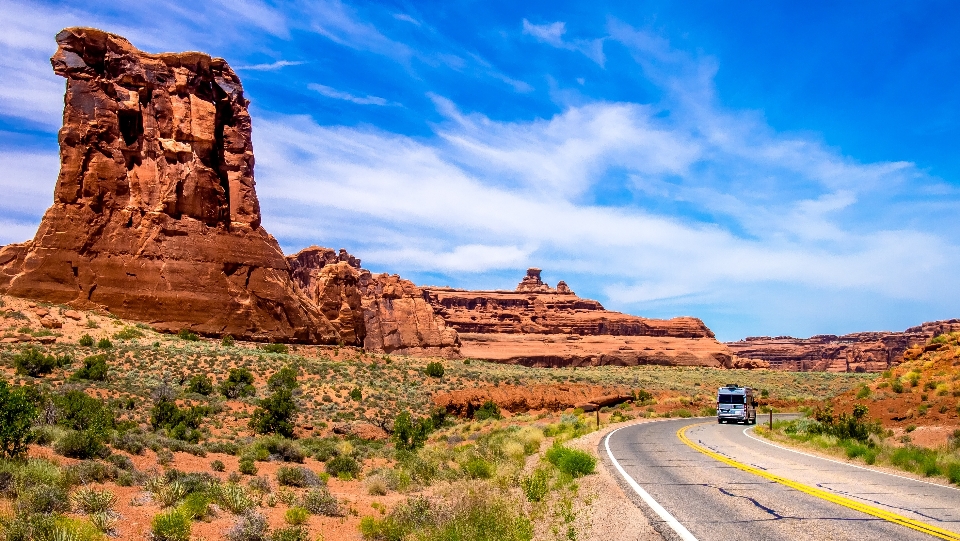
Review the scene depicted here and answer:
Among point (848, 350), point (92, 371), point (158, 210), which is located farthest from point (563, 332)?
point (92, 371)

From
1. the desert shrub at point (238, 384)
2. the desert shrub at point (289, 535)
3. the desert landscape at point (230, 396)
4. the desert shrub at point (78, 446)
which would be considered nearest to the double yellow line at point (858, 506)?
the desert landscape at point (230, 396)

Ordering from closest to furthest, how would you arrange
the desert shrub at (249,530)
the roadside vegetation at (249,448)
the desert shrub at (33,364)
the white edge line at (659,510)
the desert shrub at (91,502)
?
the white edge line at (659,510)
the desert shrub at (249,530)
the roadside vegetation at (249,448)
the desert shrub at (91,502)
the desert shrub at (33,364)

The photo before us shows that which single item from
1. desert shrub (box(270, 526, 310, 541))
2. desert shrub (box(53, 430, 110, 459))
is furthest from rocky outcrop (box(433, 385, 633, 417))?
desert shrub (box(270, 526, 310, 541))

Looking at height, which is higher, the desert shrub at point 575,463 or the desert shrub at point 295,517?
the desert shrub at point 575,463

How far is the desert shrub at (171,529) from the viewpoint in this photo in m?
9.30

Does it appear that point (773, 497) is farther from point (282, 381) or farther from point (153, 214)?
point (153, 214)

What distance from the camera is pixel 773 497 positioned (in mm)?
9406

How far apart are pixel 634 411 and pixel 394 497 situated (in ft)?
91.7

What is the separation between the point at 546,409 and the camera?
1572 inches

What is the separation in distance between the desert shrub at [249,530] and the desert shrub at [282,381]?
83.4 feet

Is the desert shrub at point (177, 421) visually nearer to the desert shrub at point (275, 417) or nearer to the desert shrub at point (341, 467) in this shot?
the desert shrub at point (275, 417)

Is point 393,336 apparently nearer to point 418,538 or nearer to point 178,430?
point 178,430

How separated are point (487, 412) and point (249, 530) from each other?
83.8 feet

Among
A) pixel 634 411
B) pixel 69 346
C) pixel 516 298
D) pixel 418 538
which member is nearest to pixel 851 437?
pixel 418 538
